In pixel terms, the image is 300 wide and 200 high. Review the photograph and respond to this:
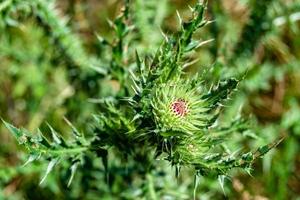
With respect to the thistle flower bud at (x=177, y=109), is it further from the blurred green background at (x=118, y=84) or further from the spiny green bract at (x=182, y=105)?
the blurred green background at (x=118, y=84)

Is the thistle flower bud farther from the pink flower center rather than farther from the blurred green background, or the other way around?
the blurred green background

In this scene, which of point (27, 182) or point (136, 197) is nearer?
point (136, 197)

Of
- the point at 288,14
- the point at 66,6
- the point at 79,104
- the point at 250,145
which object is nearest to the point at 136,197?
the point at 79,104

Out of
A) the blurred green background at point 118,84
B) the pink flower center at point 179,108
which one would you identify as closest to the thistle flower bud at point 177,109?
the pink flower center at point 179,108

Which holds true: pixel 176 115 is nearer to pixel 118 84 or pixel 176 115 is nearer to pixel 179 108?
pixel 179 108

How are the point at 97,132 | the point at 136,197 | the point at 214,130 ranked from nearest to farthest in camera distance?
the point at 97,132, the point at 214,130, the point at 136,197

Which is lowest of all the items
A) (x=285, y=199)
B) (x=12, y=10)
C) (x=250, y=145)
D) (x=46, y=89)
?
(x=285, y=199)

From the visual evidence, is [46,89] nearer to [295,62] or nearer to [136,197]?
[136,197]
